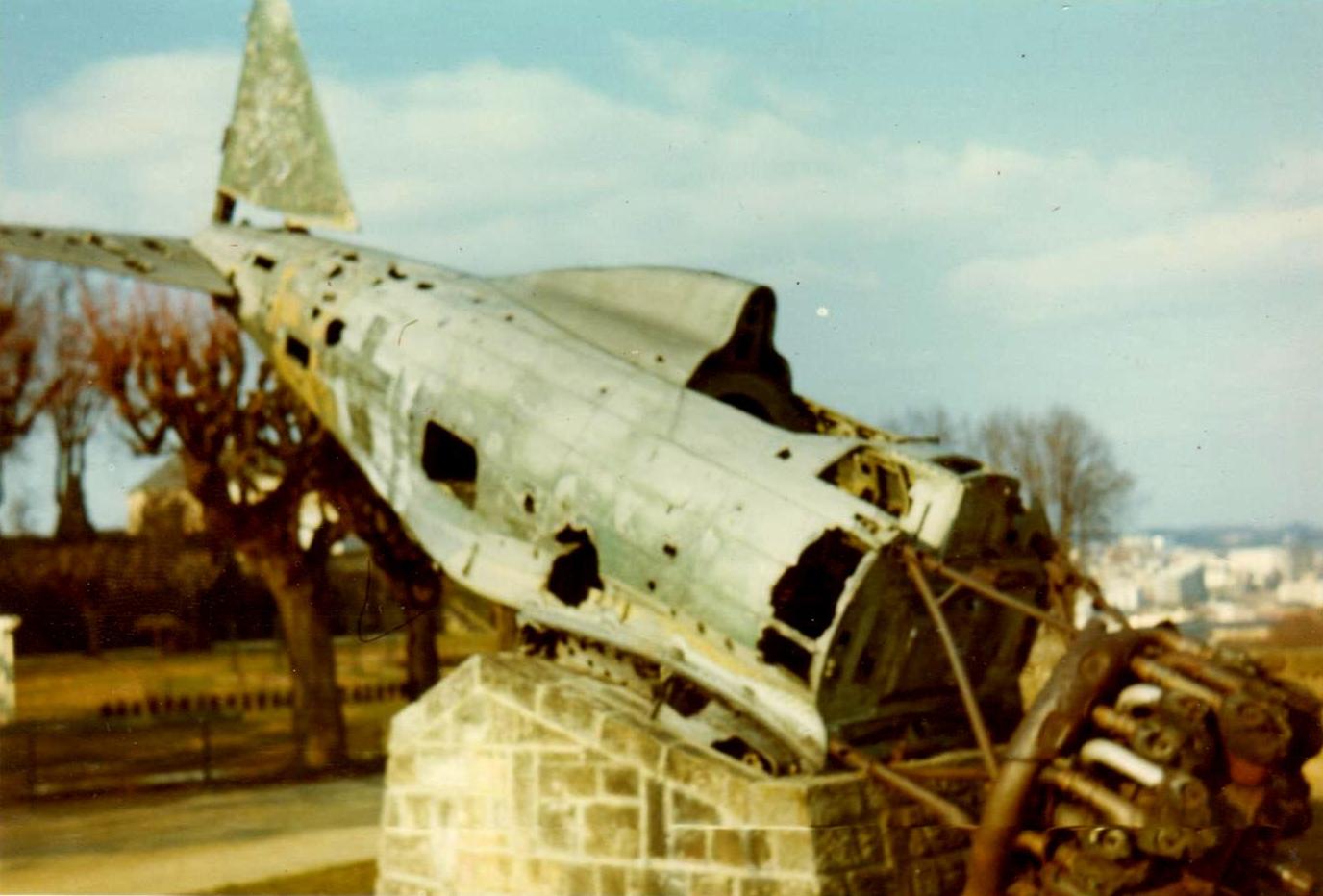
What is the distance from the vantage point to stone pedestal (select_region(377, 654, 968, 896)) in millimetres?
6453

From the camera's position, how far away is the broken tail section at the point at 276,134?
11.5 m

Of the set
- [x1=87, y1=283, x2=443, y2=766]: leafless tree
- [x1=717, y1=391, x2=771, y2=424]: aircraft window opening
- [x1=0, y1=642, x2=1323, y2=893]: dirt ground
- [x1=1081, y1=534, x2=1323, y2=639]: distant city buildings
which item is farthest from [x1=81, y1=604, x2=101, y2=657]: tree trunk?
[x1=1081, y1=534, x2=1323, y2=639]: distant city buildings

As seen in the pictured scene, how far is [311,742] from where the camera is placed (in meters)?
A: 15.7

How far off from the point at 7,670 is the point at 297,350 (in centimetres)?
961

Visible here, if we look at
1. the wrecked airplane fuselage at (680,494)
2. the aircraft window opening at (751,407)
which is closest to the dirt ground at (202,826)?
the wrecked airplane fuselage at (680,494)

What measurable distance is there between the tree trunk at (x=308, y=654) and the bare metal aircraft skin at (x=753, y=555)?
564 cm

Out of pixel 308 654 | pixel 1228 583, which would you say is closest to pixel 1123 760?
pixel 1228 583

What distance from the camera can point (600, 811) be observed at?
696 centimetres

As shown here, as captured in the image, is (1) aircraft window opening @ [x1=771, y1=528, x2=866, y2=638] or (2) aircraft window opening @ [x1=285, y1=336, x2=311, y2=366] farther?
(2) aircraft window opening @ [x1=285, y1=336, x2=311, y2=366]

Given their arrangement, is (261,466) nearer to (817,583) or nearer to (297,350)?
(297,350)

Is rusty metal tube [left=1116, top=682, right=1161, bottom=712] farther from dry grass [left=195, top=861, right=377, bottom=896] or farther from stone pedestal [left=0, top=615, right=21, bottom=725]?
stone pedestal [left=0, top=615, right=21, bottom=725]

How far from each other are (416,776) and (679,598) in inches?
78.3

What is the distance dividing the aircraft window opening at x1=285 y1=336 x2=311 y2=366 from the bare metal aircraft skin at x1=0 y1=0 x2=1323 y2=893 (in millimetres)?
192

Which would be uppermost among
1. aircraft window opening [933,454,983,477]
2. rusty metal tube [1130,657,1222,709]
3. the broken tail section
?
the broken tail section
